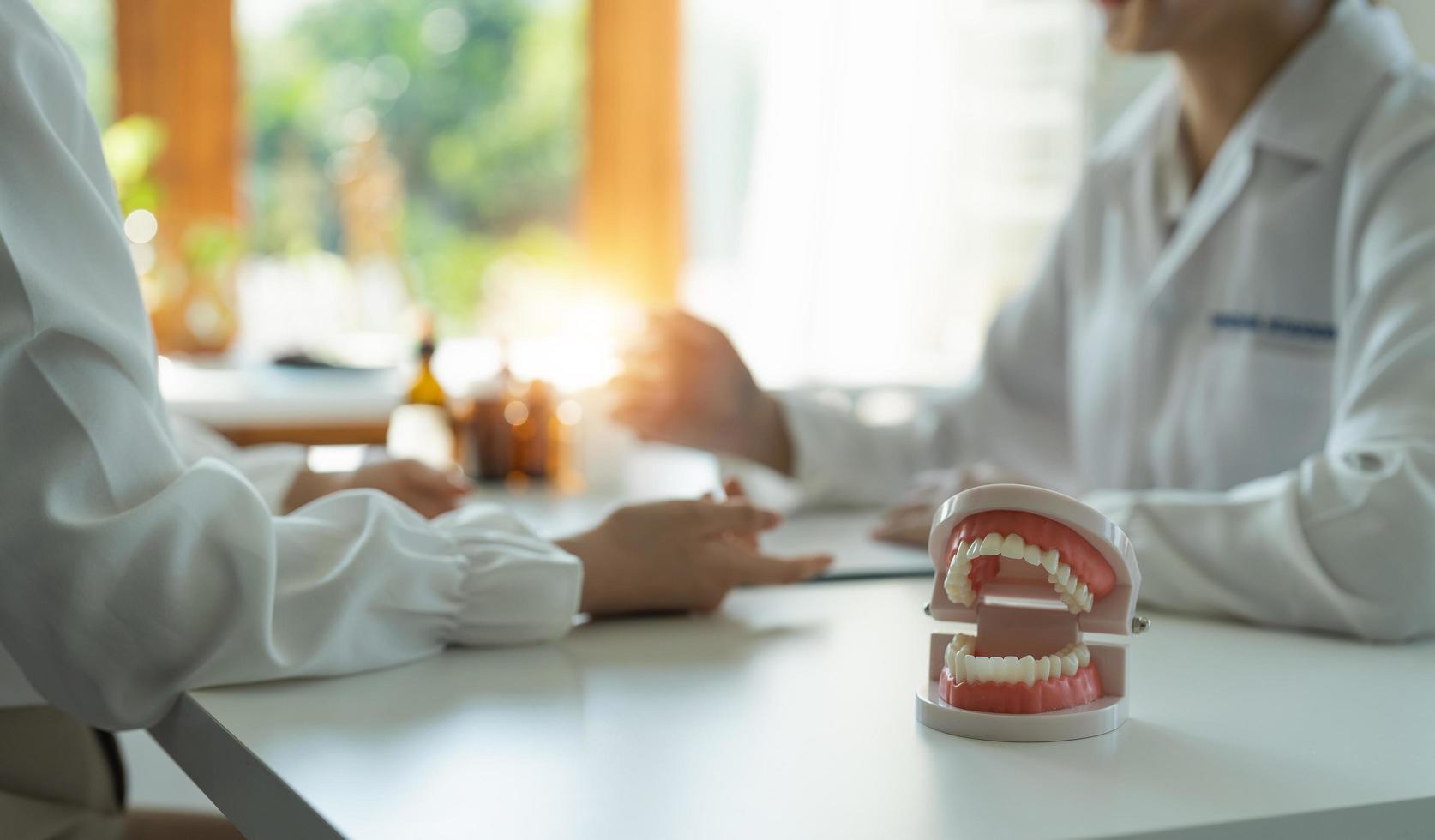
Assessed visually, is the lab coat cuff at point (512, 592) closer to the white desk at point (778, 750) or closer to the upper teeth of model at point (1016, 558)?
the white desk at point (778, 750)

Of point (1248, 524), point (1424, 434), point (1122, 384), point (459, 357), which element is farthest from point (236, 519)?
point (459, 357)

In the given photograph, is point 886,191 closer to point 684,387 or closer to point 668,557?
point 684,387

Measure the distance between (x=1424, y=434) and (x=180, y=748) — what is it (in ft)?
2.92

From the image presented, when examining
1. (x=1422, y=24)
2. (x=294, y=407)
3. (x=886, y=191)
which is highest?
(x=1422, y=24)

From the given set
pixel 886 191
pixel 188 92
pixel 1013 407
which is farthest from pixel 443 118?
pixel 1013 407

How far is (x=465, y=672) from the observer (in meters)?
0.80

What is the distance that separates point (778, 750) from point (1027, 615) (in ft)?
0.52

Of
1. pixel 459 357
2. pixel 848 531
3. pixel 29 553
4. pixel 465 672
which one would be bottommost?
pixel 459 357

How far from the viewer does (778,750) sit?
2.13ft

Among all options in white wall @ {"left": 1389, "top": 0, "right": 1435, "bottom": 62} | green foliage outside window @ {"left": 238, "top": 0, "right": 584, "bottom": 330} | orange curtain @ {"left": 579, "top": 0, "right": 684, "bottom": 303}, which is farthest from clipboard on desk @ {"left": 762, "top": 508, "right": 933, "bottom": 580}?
green foliage outside window @ {"left": 238, "top": 0, "right": 584, "bottom": 330}

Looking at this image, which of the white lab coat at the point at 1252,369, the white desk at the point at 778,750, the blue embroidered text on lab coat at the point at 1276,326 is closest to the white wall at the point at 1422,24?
the white lab coat at the point at 1252,369

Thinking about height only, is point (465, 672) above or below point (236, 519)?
below

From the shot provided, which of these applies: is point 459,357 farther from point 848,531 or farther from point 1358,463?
point 1358,463

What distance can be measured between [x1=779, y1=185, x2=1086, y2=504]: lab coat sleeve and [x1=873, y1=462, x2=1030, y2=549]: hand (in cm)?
28
